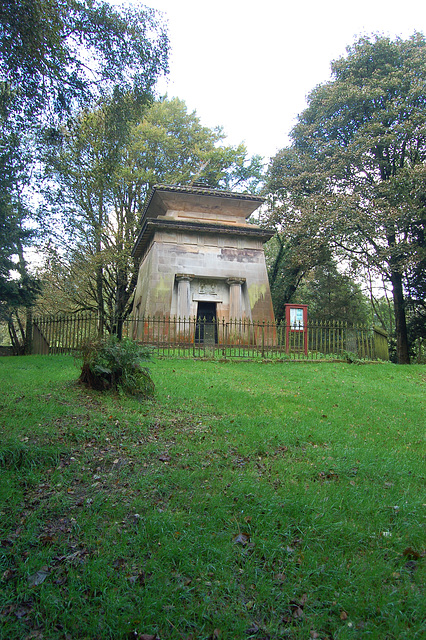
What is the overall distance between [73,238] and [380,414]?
19.3 meters

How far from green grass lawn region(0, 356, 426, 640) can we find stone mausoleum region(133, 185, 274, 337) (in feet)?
42.3

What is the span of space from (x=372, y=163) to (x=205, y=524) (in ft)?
75.7

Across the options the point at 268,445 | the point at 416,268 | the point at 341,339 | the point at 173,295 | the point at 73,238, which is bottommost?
the point at 268,445

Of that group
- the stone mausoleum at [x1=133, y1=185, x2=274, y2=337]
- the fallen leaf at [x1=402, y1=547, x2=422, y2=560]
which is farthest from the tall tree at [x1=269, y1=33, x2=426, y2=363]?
the fallen leaf at [x1=402, y1=547, x2=422, y2=560]

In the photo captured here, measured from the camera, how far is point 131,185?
26.6 metres

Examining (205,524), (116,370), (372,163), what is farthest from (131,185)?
(205,524)

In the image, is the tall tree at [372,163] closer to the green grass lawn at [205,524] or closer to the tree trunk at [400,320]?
the tree trunk at [400,320]

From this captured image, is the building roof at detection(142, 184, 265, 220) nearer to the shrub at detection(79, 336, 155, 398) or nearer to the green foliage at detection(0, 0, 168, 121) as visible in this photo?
the green foliage at detection(0, 0, 168, 121)

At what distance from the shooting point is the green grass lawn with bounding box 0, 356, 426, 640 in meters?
2.66

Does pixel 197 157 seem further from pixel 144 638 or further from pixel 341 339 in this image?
pixel 144 638

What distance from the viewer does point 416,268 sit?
69.6ft

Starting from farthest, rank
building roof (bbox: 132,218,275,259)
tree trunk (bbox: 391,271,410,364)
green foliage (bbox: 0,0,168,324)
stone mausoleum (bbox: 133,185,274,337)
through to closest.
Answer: tree trunk (bbox: 391,271,410,364)
building roof (bbox: 132,218,275,259)
stone mausoleum (bbox: 133,185,274,337)
green foliage (bbox: 0,0,168,324)

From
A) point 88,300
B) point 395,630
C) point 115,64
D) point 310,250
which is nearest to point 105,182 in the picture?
point 115,64

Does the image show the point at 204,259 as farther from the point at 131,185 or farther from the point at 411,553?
the point at 411,553
